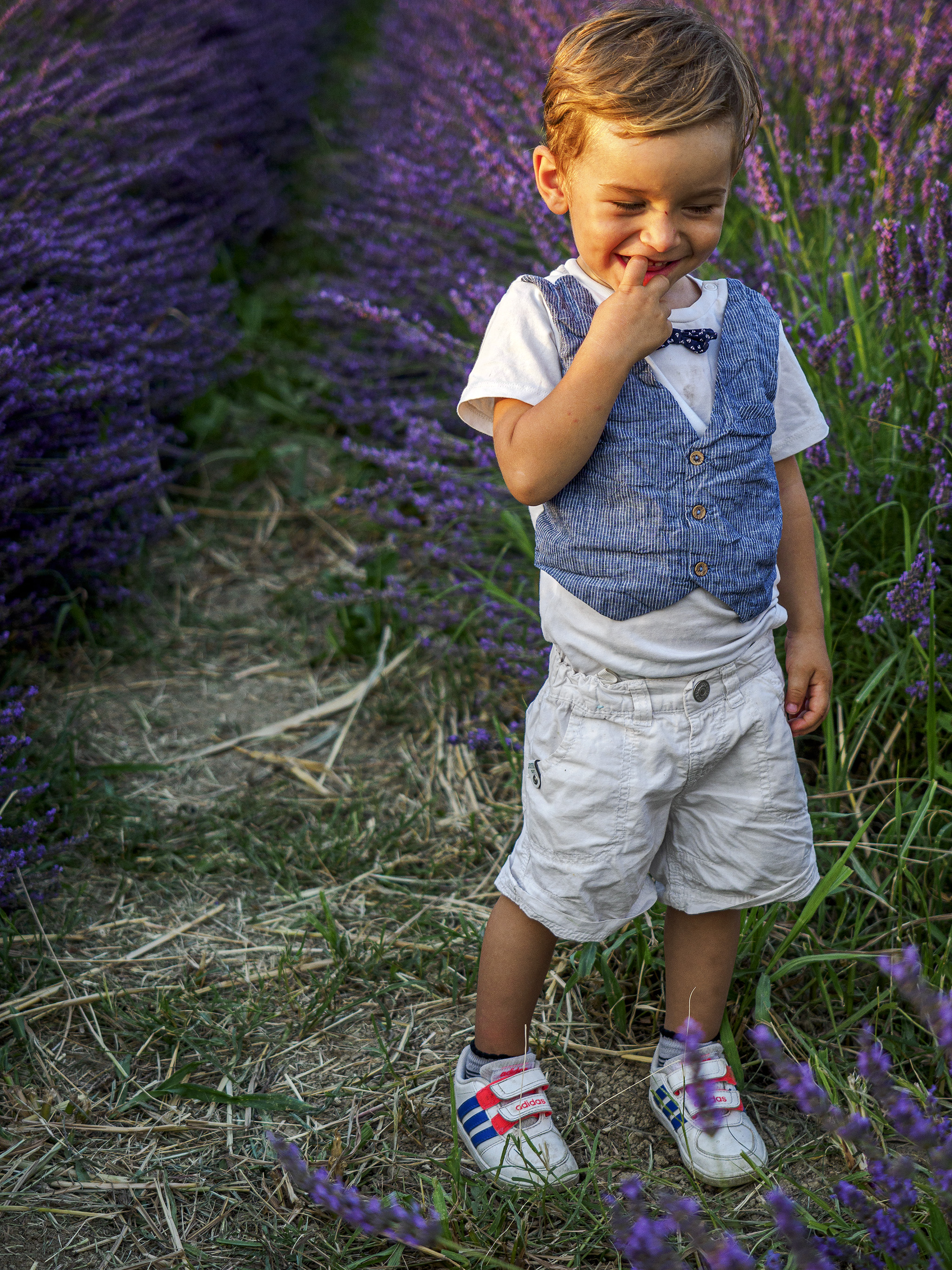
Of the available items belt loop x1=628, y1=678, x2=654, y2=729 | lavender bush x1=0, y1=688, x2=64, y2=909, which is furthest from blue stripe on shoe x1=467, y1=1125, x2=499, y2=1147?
lavender bush x1=0, y1=688, x2=64, y2=909

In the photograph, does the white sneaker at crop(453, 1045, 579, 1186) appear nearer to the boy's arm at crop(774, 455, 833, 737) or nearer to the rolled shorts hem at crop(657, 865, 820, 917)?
the rolled shorts hem at crop(657, 865, 820, 917)

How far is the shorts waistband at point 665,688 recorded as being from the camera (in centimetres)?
133

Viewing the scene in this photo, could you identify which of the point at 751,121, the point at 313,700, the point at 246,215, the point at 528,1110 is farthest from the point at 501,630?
the point at 246,215

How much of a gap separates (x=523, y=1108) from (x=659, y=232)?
3.72 feet

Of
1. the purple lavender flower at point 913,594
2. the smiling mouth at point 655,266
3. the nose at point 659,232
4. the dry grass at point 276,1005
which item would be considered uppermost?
the nose at point 659,232

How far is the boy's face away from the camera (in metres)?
1.19

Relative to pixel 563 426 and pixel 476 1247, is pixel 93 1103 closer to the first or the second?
pixel 476 1247

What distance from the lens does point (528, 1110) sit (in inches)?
58.4

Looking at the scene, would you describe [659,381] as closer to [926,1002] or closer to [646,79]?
[646,79]

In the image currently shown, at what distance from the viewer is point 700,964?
4.97 ft

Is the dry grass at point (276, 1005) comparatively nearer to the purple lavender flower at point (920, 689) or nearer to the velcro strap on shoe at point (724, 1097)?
the velcro strap on shoe at point (724, 1097)

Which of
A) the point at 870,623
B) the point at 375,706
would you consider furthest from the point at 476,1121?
the point at 375,706

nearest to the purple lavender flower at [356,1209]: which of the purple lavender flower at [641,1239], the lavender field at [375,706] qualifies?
the lavender field at [375,706]

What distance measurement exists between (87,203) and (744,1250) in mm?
2770
